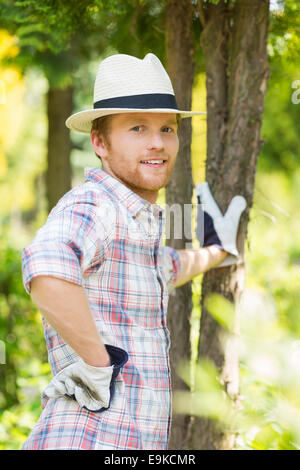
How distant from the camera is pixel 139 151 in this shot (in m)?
2.11

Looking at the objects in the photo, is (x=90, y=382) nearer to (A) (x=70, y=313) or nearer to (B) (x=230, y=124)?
(A) (x=70, y=313)

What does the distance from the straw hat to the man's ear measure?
8 centimetres

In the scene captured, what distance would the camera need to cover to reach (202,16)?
2984 mm

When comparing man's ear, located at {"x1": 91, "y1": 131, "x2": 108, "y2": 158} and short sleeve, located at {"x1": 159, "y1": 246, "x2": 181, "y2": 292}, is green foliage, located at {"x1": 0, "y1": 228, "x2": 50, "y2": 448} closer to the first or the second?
short sleeve, located at {"x1": 159, "y1": 246, "x2": 181, "y2": 292}

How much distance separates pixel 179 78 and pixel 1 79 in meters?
3.58

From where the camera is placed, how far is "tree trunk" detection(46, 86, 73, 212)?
20.8ft

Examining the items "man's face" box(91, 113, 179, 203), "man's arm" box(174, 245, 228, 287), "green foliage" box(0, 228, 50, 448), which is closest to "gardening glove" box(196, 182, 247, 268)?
"man's arm" box(174, 245, 228, 287)

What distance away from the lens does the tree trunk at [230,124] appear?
289 cm

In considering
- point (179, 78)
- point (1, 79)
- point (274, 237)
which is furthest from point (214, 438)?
point (1, 79)

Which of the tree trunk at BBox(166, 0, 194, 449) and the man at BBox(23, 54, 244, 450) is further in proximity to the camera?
the tree trunk at BBox(166, 0, 194, 449)

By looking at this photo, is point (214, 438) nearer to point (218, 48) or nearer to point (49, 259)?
point (49, 259)

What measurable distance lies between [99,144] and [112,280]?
0.60m

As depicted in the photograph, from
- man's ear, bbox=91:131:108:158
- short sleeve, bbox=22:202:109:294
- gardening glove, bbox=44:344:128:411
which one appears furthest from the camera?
man's ear, bbox=91:131:108:158

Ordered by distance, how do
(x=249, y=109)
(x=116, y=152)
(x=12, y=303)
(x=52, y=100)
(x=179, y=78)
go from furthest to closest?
1. (x=52, y=100)
2. (x=12, y=303)
3. (x=179, y=78)
4. (x=249, y=109)
5. (x=116, y=152)
